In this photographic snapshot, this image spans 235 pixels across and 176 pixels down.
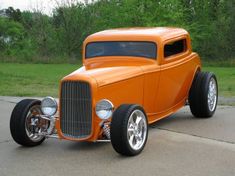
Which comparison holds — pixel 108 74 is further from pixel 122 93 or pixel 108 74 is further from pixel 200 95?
pixel 200 95

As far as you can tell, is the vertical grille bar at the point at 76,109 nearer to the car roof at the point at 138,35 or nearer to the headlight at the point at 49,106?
the headlight at the point at 49,106

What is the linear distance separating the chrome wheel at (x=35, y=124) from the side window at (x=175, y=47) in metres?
2.53

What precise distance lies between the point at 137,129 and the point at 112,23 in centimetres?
3940

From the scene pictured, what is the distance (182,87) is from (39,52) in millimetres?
29277

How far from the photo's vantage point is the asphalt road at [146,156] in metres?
6.18

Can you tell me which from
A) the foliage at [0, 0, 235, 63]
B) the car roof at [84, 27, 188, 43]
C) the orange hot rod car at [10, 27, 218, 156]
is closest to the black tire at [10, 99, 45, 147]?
the orange hot rod car at [10, 27, 218, 156]

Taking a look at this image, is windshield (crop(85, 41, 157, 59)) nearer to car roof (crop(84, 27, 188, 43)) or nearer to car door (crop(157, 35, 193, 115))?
car roof (crop(84, 27, 188, 43))

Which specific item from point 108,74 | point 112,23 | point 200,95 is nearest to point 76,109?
point 108,74

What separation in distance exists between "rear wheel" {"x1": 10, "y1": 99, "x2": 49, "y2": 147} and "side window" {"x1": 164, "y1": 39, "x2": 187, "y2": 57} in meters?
2.57

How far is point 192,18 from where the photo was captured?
50219 millimetres

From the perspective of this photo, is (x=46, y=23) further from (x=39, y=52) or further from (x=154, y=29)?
(x=154, y=29)

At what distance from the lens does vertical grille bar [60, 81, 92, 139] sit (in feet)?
23.3

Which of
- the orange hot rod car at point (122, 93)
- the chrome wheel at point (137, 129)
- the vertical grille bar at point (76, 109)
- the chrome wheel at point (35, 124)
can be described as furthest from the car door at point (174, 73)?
the chrome wheel at point (35, 124)

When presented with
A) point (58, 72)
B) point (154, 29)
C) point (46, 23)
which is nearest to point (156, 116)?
point (154, 29)
